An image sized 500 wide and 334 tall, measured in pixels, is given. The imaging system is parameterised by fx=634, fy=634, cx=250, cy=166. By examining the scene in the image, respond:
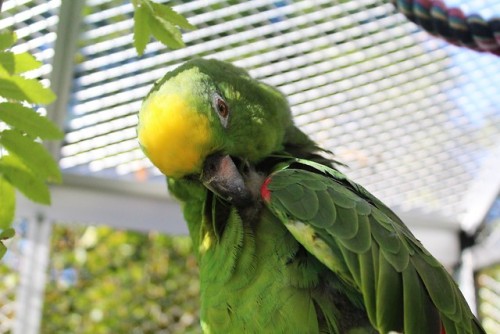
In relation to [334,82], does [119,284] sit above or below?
below

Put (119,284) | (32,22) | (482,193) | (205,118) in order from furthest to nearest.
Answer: (119,284) < (482,193) < (32,22) < (205,118)

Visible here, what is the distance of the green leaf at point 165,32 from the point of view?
103 centimetres

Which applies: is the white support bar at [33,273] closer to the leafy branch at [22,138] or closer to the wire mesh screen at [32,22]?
the wire mesh screen at [32,22]

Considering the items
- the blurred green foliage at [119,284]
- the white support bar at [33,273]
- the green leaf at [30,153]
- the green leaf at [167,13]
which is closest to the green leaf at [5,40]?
the green leaf at [30,153]

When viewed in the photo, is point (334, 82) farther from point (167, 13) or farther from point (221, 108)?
point (167, 13)

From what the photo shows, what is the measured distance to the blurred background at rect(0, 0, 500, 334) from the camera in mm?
1636

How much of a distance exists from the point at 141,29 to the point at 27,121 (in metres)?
0.23

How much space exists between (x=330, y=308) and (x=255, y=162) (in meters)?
0.33

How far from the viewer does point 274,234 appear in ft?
3.78

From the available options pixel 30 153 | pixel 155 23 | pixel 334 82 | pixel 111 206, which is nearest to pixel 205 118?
pixel 155 23

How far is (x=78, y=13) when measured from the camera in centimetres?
150

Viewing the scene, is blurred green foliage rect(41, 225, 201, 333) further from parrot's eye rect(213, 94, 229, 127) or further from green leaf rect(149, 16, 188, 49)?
green leaf rect(149, 16, 188, 49)

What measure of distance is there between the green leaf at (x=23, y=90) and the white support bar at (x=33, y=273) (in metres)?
1.04

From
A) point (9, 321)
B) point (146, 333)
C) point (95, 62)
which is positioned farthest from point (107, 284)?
point (95, 62)
